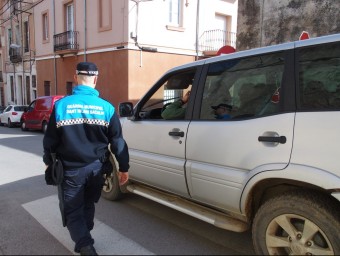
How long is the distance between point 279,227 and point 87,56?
53.1 ft

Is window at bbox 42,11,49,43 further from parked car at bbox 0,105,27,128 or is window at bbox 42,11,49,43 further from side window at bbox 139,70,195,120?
side window at bbox 139,70,195,120

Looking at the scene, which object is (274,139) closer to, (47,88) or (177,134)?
(177,134)

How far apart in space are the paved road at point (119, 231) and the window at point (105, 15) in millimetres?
11822

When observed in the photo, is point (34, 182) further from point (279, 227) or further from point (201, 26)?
point (201, 26)

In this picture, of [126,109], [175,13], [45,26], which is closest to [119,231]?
[126,109]

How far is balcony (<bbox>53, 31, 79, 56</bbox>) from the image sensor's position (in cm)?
1798

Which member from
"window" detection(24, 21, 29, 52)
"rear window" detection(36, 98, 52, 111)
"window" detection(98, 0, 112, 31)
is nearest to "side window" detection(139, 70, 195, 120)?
"rear window" detection(36, 98, 52, 111)

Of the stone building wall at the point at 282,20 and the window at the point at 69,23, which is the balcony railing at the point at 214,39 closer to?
the window at the point at 69,23

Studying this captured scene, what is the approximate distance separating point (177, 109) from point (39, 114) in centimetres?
1211

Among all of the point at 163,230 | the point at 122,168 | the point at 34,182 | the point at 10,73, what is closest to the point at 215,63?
the point at 122,168

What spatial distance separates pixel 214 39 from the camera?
18.1 metres

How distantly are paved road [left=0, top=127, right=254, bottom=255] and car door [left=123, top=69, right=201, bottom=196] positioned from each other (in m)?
0.47

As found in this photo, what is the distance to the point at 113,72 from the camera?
15602 mm

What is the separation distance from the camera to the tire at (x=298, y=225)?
2422 mm
